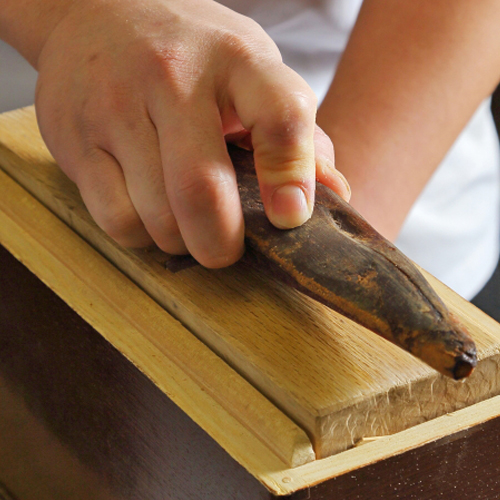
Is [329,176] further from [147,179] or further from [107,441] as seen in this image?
[107,441]

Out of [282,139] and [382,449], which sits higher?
[282,139]

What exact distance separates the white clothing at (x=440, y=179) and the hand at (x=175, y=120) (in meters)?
0.41

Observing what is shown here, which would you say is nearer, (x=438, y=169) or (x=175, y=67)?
(x=175, y=67)

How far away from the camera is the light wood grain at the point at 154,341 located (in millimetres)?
376

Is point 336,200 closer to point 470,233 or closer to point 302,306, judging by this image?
point 302,306

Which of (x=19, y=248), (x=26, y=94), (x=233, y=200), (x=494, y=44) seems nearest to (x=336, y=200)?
(x=233, y=200)

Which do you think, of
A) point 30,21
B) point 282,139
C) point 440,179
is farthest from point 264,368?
point 440,179

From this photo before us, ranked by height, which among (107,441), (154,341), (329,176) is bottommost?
(107,441)

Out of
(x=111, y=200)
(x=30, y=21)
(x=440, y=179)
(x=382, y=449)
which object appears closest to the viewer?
(x=382, y=449)

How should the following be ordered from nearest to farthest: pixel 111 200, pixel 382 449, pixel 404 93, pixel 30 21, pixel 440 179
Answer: pixel 382 449, pixel 111 200, pixel 30 21, pixel 404 93, pixel 440 179

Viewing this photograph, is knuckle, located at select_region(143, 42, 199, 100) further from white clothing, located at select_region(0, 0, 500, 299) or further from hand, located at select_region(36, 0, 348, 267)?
white clothing, located at select_region(0, 0, 500, 299)

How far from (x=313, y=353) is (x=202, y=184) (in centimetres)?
14

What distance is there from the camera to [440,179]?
3.02ft

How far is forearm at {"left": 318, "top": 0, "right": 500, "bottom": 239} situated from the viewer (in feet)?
2.35
